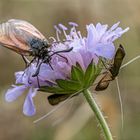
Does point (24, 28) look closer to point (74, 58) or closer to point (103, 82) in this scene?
point (74, 58)

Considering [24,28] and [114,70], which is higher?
[24,28]

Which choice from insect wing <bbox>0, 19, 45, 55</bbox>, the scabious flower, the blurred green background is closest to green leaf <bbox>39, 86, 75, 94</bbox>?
the scabious flower

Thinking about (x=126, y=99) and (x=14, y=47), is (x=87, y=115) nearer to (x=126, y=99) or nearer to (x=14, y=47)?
(x=126, y=99)

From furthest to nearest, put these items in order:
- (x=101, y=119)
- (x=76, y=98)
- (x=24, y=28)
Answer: (x=76, y=98), (x=24, y=28), (x=101, y=119)

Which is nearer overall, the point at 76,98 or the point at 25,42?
the point at 25,42

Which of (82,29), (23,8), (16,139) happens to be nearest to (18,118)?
(16,139)

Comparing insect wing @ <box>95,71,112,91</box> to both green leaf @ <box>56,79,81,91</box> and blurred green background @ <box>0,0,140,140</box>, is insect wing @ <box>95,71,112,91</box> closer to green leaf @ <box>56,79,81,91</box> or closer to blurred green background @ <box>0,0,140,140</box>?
green leaf @ <box>56,79,81,91</box>

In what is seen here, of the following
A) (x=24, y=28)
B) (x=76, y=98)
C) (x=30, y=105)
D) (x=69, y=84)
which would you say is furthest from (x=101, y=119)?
(x=76, y=98)
